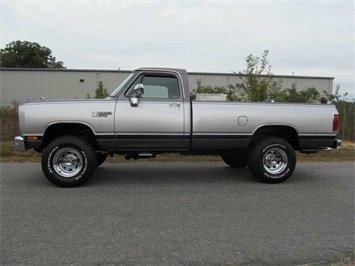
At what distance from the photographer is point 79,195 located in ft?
21.0

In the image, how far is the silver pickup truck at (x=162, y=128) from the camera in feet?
22.6

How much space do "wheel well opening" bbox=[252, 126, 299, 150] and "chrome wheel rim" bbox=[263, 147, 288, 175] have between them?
1.32 feet

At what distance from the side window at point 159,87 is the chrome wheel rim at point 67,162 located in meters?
1.47

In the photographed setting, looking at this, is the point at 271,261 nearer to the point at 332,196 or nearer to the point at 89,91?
the point at 332,196

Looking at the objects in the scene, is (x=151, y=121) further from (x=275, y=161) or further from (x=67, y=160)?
(x=275, y=161)

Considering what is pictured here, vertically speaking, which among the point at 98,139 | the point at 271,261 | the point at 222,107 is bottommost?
the point at 271,261

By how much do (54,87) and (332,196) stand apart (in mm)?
37268

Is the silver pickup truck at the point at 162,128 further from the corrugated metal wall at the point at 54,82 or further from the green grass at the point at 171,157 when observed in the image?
the corrugated metal wall at the point at 54,82

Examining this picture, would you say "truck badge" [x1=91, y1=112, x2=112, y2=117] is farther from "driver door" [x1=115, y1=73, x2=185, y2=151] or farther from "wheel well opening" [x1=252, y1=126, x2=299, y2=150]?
"wheel well opening" [x1=252, y1=126, x2=299, y2=150]

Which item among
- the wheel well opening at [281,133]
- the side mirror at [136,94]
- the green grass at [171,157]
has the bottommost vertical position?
the green grass at [171,157]

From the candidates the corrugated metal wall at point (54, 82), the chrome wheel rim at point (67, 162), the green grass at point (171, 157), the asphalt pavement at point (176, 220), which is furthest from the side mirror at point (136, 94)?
the corrugated metal wall at point (54, 82)

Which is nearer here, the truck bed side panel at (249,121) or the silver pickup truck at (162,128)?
the silver pickup truck at (162,128)

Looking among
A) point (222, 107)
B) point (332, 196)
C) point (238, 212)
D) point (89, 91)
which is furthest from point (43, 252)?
point (89, 91)

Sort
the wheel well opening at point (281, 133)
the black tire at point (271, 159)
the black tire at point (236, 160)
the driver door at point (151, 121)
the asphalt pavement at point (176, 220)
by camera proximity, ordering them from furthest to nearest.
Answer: the black tire at point (236, 160), the wheel well opening at point (281, 133), the black tire at point (271, 159), the driver door at point (151, 121), the asphalt pavement at point (176, 220)
